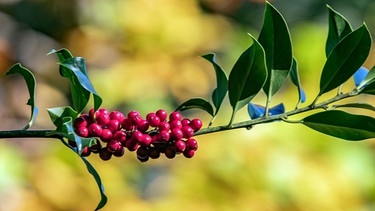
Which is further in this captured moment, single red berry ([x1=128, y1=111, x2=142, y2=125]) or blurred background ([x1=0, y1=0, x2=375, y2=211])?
blurred background ([x1=0, y1=0, x2=375, y2=211])

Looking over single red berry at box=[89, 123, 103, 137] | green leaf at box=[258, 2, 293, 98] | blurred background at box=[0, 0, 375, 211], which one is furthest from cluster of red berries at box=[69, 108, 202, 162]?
blurred background at box=[0, 0, 375, 211]

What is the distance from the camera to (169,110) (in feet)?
7.15

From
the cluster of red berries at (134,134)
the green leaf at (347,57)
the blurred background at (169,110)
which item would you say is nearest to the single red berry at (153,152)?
the cluster of red berries at (134,134)

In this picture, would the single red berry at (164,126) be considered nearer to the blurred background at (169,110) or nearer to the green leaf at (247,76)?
the green leaf at (247,76)

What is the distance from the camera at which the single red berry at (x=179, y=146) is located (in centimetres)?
68

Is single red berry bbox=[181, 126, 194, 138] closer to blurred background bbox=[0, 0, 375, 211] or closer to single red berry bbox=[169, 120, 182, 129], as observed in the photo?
single red berry bbox=[169, 120, 182, 129]

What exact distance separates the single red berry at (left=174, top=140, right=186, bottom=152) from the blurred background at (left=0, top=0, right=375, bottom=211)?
1.22 metres

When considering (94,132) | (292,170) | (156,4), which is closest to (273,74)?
(94,132)

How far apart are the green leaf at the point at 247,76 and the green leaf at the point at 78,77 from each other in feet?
0.47

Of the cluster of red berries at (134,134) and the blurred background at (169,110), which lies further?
the blurred background at (169,110)

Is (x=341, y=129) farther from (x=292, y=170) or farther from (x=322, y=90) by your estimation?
(x=292, y=170)

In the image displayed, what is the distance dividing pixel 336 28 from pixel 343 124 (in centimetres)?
11

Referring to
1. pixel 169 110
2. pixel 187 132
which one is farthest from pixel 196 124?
pixel 169 110

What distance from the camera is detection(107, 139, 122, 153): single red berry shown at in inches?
26.2
